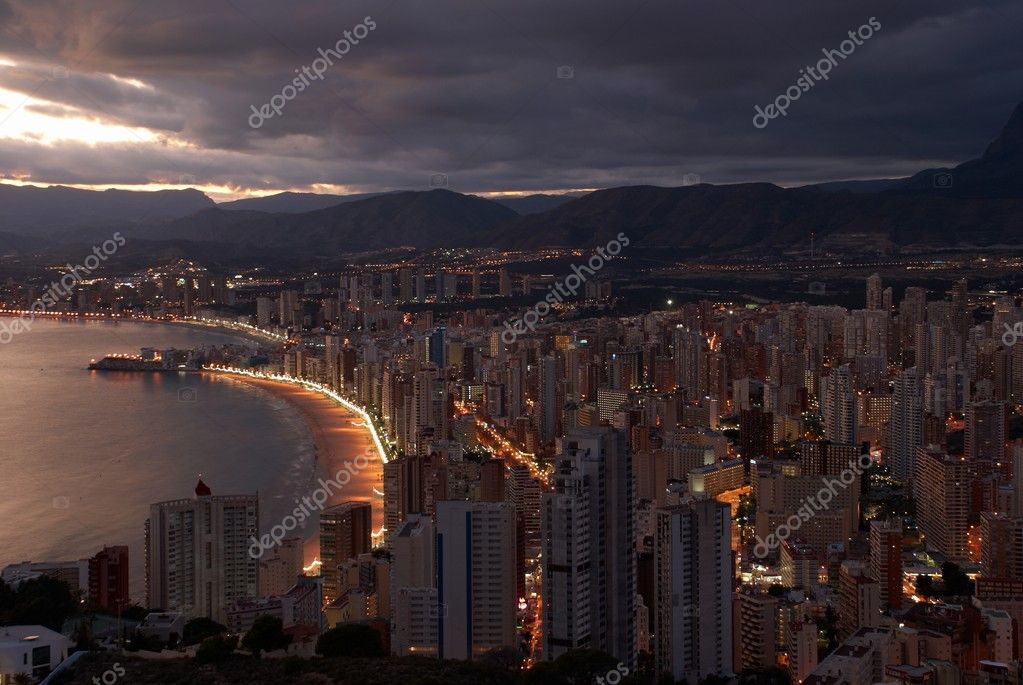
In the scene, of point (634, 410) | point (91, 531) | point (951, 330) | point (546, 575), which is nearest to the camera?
point (546, 575)

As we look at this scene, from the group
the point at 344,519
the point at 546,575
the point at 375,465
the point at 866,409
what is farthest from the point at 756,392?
the point at 546,575

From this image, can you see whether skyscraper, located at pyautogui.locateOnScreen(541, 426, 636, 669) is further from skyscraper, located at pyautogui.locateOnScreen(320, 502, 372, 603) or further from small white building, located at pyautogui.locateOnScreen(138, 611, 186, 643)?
skyscraper, located at pyautogui.locateOnScreen(320, 502, 372, 603)

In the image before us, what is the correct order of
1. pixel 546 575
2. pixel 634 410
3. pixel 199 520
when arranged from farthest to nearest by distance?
pixel 634 410 < pixel 199 520 < pixel 546 575

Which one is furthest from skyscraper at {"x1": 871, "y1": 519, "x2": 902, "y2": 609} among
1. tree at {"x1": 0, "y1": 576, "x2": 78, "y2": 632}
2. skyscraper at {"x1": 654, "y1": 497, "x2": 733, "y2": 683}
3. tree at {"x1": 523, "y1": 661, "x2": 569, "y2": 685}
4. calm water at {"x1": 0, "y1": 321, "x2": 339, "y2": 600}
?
tree at {"x1": 0, "y1": 576, "x2": 78, "y2": 632}

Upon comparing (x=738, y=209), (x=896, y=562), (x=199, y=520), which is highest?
(x=738, y=209)

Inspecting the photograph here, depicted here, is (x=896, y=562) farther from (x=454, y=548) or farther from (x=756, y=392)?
(x=756, y=392)

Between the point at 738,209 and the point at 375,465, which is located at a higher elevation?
the point at 738,209

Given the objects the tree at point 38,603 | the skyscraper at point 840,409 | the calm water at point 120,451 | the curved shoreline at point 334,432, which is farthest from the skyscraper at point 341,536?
the skyscraper at point 840,409

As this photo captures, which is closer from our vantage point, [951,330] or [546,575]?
[546,575]
